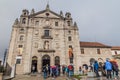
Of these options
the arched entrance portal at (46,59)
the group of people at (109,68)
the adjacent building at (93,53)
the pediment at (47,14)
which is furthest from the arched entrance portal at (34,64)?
the group of people at (109,68)

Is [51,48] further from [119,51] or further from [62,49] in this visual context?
[119,51]

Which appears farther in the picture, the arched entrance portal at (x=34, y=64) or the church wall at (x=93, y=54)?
the church wall at (x=93, y=54)

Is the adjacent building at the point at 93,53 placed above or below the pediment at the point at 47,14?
below

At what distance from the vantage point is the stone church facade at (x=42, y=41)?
122ft

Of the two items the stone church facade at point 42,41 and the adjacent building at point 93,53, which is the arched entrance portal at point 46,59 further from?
the adjacent building at point 93,53

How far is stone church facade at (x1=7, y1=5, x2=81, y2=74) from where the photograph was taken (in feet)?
122

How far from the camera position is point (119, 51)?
174 ft

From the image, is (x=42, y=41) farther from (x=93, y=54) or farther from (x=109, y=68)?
(x=109, y=68)

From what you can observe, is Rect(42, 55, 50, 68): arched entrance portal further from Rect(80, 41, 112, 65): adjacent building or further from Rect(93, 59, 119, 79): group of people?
Rect(93, 59, 119, 79): group of people

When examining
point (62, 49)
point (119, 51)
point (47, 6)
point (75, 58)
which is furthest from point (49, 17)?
point (119, 51)

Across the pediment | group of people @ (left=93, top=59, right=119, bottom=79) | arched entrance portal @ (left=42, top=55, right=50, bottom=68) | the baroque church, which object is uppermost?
the pediment

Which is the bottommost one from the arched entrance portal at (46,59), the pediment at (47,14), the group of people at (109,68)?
the group of people at (109,68)

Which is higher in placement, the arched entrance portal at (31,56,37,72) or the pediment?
the pediment

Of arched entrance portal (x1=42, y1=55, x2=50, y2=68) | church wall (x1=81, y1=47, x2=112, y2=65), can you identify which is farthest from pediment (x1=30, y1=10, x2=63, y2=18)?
church wall (x1=81, y1=47, x2=112, y2=65)
